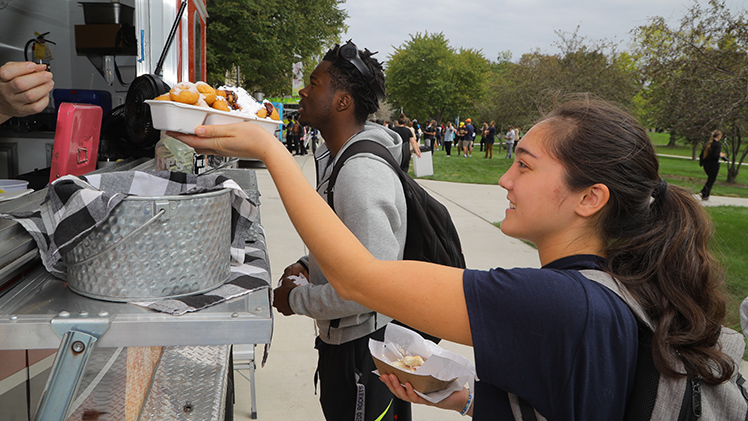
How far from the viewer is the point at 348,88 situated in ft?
8.05

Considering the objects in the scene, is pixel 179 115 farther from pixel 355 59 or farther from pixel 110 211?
pixel 355 59

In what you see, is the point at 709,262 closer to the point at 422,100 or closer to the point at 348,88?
the point at 348,88

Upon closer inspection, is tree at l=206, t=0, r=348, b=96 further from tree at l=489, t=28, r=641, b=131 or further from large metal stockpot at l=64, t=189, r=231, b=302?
large metal stockpot at l=64, t=189, r=231, b=302

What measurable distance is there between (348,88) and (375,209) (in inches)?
26.4

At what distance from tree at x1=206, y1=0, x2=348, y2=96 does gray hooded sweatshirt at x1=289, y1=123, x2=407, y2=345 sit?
16.3m

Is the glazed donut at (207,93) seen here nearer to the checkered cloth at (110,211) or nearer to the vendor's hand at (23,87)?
the checkered cloth at (110,211)

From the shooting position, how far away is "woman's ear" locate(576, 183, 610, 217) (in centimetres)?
134

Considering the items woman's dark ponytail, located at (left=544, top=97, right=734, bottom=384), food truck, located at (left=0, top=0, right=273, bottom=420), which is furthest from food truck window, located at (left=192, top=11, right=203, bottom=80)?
woman's dark ponytail, located at (left=544, top=97, right=734, bottom=384)

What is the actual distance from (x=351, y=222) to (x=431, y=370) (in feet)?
2.12

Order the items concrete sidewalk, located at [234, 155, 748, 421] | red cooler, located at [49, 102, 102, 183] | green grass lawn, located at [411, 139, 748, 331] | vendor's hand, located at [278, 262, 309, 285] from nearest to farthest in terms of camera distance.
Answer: red cooler, located at [49, 102, 102, 183]
vendor's hand, located at [278, 262, 309, 285]
green grass lawn, located at [411, 139, 748, 331]
concrete sidewalk, located at [234, 155, 748, 421]

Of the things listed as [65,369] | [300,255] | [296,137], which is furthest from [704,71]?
[296,137]

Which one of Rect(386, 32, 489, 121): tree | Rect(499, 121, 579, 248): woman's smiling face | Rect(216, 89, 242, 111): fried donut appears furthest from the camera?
Rect(386, 32, 489, 121): tree

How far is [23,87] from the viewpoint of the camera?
1968 mm

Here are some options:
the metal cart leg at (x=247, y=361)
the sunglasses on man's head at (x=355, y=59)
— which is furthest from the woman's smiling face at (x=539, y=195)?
the metal cart leg at (x=247, y=361)
